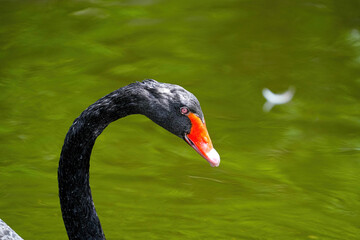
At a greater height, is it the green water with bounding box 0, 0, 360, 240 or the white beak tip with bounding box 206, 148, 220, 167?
→ the green water with bounding box 0, 0, 360, 240

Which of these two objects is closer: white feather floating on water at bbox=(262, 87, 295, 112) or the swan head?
the swan head

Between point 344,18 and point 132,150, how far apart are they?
8.57 ft

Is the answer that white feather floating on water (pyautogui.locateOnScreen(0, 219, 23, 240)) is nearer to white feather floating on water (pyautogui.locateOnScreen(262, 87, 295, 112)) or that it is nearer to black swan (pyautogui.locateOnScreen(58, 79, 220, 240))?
black swan (pyautogui.locateOnScreen(58, 79, 220, 240))

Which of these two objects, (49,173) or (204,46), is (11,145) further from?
(204,46)

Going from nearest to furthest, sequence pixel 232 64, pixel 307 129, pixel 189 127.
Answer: pixel 189 127
pixel 307 129
pixel 232 64

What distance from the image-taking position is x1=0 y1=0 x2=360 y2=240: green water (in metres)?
3.81

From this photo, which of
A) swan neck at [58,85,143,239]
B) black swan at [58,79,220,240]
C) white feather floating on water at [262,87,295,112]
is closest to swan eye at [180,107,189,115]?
black swan at [58,79,220,240]

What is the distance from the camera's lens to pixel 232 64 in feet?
17.8

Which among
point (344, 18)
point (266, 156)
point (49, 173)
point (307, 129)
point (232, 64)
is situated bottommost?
point (49, 173)

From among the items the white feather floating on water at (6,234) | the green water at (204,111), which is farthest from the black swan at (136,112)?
the green water at (204,111)

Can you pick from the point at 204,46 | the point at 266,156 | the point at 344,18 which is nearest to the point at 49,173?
the point at 266,156

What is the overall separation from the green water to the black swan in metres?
0.82

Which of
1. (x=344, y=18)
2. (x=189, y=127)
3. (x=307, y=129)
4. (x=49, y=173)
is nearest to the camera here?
(x=189, y=127)

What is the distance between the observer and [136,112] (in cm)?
278
